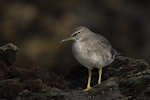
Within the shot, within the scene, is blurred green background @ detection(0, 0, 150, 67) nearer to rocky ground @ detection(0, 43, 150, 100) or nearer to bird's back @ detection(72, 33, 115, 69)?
rocky ground @ detection(0, 43, 150, 100)

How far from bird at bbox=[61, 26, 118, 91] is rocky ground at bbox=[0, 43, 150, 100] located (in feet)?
1.26

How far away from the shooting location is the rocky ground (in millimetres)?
17188

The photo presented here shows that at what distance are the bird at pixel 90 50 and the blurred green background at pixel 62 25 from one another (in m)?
11.2

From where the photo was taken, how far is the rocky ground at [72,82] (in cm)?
1719

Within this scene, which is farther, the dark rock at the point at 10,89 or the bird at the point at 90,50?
the bird at the point at 90,50

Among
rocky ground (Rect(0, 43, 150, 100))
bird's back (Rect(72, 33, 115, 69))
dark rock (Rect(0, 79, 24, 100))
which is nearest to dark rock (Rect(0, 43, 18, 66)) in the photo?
rocky ground (Rect(0, 43, 150, 100))

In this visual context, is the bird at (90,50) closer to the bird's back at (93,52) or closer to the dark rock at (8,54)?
the bird's back at (93,52)

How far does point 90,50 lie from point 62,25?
13.0 m

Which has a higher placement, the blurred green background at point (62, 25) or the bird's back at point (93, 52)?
the blurred green background at point (62, 25)

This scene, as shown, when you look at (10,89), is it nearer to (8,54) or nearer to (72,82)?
(8,54)

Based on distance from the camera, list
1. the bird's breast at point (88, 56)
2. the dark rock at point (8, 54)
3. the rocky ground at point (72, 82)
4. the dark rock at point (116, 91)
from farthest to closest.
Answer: the dark rock at point (8, 54) < the bird's breast at point (88, 56) < the rocky ground at point (72, 82) < the dark rock at point (116, 91)

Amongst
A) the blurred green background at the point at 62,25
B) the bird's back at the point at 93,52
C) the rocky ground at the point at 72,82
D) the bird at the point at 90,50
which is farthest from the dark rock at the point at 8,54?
the blurred green background at the point at 62,25

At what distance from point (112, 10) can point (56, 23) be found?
3.18 metres

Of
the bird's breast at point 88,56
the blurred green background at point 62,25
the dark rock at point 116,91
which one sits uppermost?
the blurred green background at point 62,25
